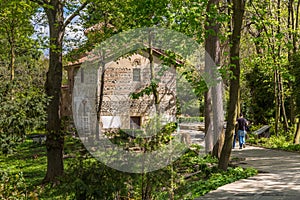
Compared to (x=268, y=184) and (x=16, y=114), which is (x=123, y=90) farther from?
(x=268, y=184)

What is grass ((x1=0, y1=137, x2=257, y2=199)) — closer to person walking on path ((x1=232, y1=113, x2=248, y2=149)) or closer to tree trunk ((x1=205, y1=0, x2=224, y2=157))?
tree trunk ((x1=205, y1=0, x2=224, y2=157))

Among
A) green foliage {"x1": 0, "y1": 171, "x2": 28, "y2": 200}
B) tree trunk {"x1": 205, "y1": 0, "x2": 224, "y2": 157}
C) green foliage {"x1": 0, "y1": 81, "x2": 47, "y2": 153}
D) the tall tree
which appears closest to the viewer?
green foliage {"x1": 0, "y1": 171, "x2": 28, "y2": 200}

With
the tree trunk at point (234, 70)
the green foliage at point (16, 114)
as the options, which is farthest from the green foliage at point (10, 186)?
the tree trunk at point (234, 70)

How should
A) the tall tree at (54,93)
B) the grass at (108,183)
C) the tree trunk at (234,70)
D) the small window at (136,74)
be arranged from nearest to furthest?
the grass at (108,183), the tree trunk at (234,70), the tall tree at (54,93), the small window at (136,74)

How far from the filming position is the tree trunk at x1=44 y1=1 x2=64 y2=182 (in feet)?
39.5

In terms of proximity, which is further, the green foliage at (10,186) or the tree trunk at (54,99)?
the tree trunk at (54,99)

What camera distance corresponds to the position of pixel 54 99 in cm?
1213

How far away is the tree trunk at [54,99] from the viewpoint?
39.5 feet

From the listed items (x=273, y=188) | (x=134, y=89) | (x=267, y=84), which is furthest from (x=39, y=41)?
(x=267, y=84)

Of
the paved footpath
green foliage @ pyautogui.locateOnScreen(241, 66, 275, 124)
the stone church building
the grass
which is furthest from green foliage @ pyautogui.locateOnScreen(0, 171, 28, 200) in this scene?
green foliage @ pyautogui.locateOnScreen(241, 66, 275, 124)

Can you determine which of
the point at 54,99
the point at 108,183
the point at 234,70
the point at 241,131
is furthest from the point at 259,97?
the point at 108,183

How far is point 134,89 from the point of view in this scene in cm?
2453

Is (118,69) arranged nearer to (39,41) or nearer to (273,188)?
(39,41)

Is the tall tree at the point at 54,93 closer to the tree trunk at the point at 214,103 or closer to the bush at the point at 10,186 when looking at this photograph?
the bush at the point at 10,186
